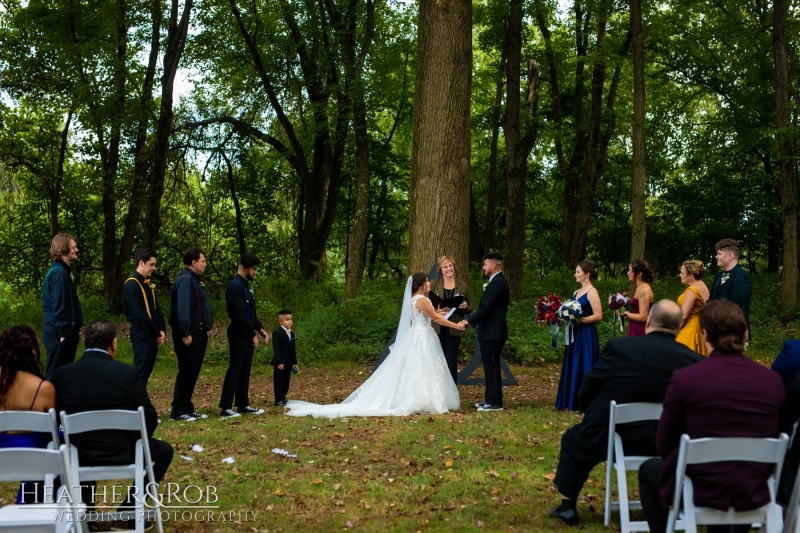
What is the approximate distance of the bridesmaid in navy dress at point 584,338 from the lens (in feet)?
32.1

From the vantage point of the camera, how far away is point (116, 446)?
529 cm

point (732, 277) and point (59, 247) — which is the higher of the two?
point (59, 247)

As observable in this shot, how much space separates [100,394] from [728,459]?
3921mm

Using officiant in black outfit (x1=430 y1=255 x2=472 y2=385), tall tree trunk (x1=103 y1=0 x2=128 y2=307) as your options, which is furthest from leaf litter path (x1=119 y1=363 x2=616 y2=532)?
tall tree trunk (x1=103 y1=0 x2=128 y2=307)

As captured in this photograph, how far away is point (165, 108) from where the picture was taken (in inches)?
847

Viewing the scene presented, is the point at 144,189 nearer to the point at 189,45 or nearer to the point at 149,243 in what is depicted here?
the point at 149,243

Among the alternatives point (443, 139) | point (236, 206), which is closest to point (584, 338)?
point (443, 139)

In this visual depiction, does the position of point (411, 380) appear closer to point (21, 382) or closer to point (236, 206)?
point (21, 382)

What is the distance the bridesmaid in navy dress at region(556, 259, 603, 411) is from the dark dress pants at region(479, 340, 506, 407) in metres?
0.90

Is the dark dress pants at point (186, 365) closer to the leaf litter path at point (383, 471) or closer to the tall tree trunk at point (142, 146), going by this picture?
the leaf litter path at point (383, 471)

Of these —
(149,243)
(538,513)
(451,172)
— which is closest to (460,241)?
(451,172)

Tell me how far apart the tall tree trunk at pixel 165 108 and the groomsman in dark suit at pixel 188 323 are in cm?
1287

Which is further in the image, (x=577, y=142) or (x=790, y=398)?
(x=577, y=142)

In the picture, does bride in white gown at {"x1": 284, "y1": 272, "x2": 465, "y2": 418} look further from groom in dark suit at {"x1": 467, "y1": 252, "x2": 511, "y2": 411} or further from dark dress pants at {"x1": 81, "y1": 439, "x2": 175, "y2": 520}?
dark dress pants at {"x1": 81, "y1": 439, "x2": 175, "y2": 520}
